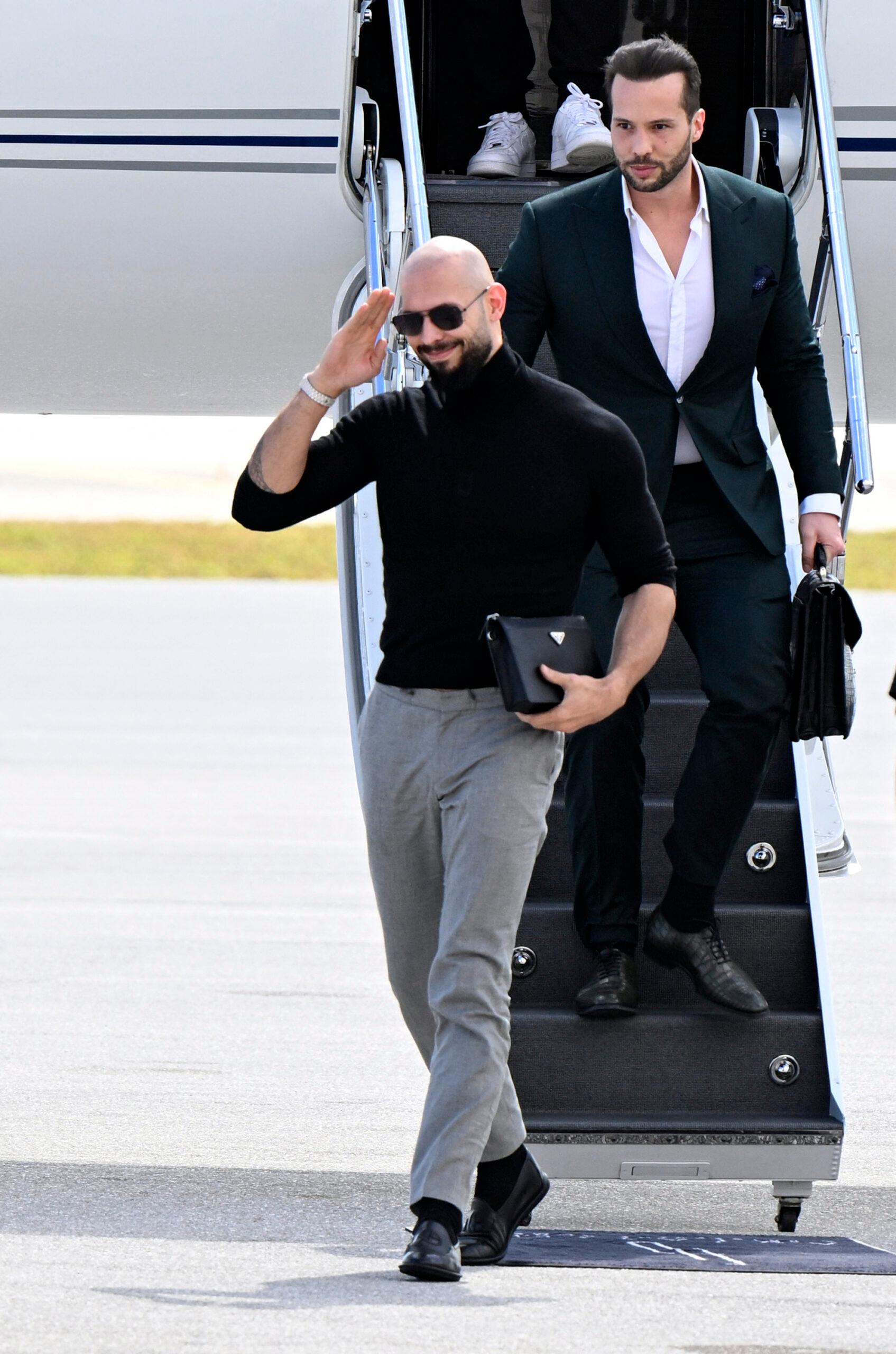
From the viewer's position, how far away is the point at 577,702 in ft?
12.9

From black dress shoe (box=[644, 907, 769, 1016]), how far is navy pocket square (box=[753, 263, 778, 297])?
1328 millimetres

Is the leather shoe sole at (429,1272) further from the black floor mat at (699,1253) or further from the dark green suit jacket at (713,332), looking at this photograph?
the dark green suit jacket at (713,332)

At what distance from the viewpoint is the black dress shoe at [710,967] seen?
183 inches

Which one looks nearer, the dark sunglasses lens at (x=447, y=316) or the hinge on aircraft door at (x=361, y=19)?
the dark sunglasses lens at (x=447, y=316)

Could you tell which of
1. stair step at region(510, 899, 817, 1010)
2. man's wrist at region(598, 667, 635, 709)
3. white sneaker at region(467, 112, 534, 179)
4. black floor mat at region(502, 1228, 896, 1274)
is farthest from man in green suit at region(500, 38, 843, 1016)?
white sneaker at region(467, 112, 534, 179)

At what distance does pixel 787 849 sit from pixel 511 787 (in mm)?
1236

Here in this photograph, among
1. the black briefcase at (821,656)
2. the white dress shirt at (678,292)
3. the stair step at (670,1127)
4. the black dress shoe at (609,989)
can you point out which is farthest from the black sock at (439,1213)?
the white dress shirt at (678,292)

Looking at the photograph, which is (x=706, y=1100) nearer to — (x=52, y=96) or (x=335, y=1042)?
(x=335, y=1042)

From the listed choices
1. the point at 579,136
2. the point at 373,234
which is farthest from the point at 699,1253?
the point at 579,136

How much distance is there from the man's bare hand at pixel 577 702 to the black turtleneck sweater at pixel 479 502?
154 millimetres

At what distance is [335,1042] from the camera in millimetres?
7395

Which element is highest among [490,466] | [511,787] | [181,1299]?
[490,466]

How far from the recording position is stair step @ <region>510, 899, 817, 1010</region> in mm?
4777

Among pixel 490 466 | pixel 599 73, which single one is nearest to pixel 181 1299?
pixel 490 466
